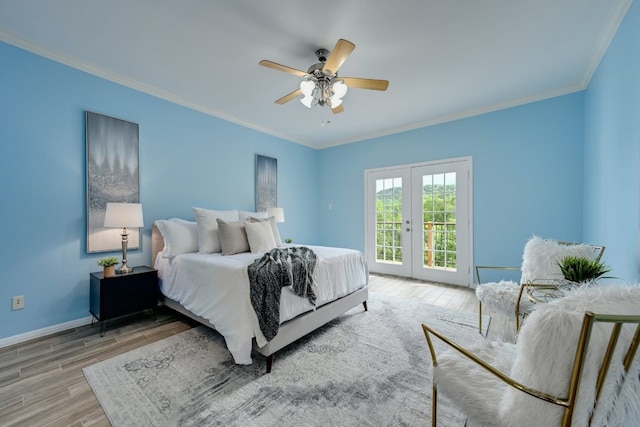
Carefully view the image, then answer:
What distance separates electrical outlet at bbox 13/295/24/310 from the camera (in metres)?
2.32

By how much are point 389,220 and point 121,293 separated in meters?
4.09

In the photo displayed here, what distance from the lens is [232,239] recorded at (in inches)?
113

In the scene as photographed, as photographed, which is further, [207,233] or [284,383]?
[207,233]

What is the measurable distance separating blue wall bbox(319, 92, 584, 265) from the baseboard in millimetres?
4849

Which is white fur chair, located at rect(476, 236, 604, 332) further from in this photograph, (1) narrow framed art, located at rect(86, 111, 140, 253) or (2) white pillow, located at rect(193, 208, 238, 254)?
(1) narrow framed art, located at rect(86, 111, 140, 253)

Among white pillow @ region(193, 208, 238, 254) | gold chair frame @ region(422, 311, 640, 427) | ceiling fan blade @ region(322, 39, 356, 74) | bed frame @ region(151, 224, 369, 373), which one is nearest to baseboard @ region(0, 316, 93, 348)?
bed frame @ region(151, 224, 369, 373)

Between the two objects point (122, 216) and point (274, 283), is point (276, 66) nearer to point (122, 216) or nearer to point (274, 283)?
point (274, 283)

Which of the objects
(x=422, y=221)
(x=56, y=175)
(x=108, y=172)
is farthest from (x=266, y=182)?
(x=422, y=221)

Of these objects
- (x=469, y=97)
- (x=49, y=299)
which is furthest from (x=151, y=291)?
(x=469, y=97)

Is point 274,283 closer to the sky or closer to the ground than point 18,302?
closer to the sky

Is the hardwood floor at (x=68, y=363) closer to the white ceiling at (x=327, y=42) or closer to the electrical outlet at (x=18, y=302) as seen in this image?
the electrical outlet at (x=18, y=302)

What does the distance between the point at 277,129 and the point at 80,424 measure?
4.30 m

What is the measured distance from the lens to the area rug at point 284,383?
1497 millimetres

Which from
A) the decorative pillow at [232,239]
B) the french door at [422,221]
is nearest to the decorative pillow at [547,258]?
the french door at [422,221]
